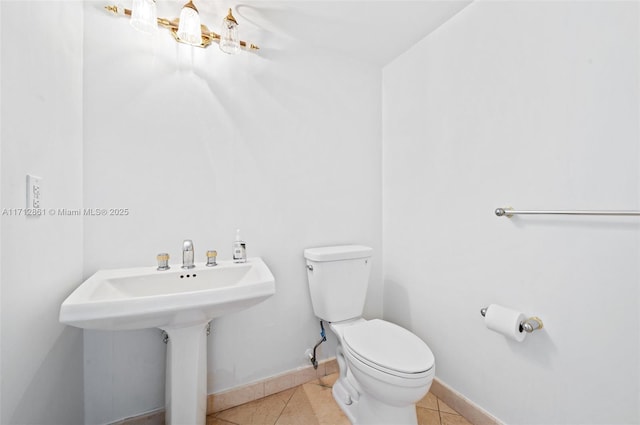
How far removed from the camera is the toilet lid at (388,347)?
107 centimetres

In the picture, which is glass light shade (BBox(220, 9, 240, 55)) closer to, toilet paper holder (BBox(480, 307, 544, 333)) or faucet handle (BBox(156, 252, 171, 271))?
faucet handle (BBox(156, 252, 171, 271))

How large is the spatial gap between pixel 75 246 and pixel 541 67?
199 cm

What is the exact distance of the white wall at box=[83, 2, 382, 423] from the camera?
3.86 ft

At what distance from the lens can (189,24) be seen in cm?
119

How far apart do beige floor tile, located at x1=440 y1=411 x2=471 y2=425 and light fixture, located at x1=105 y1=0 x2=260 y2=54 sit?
207 centimetres

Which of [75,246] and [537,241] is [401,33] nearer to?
[537,241]

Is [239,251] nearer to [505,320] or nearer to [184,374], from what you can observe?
[184,374]

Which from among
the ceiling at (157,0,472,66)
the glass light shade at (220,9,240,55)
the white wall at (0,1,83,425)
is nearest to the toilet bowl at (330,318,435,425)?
the white wall at (0,1,83,425)

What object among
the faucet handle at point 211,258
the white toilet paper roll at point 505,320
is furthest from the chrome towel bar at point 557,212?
the faucet handle at point 211,258

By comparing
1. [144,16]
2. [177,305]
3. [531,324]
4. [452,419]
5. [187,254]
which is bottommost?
[452,419]

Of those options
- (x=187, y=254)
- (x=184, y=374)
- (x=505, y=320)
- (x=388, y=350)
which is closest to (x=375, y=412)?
(x=388, y=350)

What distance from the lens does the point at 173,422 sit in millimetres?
1037

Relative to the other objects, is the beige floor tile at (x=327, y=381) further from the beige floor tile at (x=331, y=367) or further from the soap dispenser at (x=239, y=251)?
the soap dispenser at (x=239, y=251)

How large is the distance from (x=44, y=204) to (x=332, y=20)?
1.51 metres
